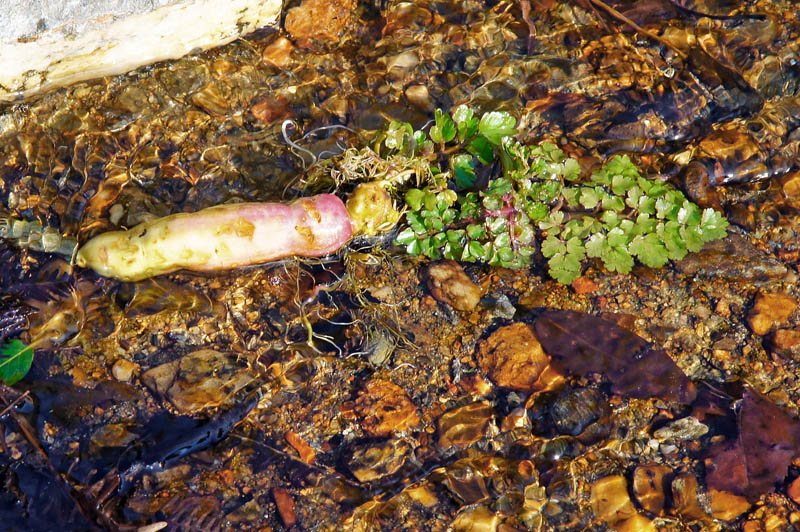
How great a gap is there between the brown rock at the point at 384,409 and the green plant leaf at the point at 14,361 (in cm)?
208

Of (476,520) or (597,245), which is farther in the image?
(597,245)

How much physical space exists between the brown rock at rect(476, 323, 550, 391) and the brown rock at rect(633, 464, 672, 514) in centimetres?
77

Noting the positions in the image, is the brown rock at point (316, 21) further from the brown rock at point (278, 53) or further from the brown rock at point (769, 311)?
the brown rock at point (769, 311)

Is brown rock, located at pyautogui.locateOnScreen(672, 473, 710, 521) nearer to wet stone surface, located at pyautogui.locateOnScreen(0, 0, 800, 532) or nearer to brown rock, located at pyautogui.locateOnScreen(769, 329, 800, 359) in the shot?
wet stone surface, located at pyautogui.locateOnScreen(0, 0, 800, 532)

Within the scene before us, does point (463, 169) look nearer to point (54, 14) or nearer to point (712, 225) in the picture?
point (712, 225)

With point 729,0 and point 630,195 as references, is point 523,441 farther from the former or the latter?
point 729,0

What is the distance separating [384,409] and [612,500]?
56.7 inches

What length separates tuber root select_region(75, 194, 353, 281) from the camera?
11.8 ft

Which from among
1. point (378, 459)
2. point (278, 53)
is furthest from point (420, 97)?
point (378, 459)

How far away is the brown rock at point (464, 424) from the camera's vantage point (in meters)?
3.60

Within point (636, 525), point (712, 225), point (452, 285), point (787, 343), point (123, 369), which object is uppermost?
point (712, 225)

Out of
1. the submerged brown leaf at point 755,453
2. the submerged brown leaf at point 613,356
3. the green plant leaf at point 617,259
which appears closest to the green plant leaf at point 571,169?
the green plant leaf at point 617,259

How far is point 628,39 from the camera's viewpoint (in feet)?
15.4

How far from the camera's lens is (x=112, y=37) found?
13.1 feet
